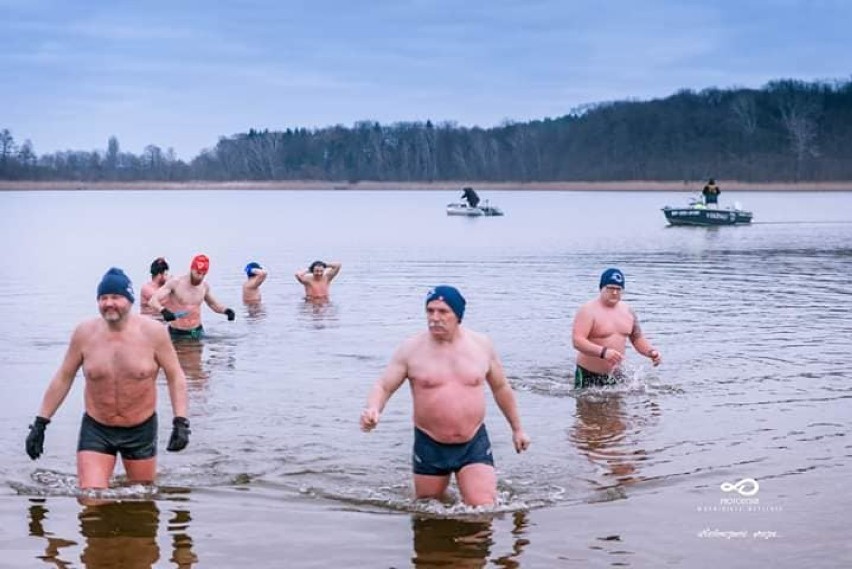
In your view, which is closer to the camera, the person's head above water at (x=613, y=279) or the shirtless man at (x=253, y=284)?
the person's head above water at (x=613, y=279)

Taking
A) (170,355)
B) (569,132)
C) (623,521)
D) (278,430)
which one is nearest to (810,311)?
(278,430)

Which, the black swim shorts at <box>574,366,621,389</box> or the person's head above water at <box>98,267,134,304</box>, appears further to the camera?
the black swim shorts at <box>574,366,621,389</box>

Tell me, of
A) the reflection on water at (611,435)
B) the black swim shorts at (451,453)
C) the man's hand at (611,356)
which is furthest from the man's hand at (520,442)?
the man's hand at (611,356)

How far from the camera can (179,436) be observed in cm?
903

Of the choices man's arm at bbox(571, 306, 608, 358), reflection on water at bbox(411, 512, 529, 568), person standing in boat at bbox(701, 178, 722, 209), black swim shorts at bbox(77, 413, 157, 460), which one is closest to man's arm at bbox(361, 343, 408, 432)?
reflection on water at bbox(411, 512, 529, 568)

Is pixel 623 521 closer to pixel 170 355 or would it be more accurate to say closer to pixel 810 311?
pixel 170 355

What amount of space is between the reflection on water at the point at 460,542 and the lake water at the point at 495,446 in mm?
21

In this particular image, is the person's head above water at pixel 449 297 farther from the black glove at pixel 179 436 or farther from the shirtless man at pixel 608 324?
the shirtless man at pixel 608 324

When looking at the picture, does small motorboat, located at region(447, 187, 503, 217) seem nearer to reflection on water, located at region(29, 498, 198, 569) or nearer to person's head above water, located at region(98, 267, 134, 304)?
reflection on water, located at region(29, 498, 198, 569)

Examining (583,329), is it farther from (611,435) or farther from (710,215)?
(710,215)

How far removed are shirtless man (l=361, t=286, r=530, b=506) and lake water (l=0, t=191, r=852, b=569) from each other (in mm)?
471

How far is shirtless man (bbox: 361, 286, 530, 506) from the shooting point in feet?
29.2

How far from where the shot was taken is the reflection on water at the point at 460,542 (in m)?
8.40

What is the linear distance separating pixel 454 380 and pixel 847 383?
813 centimetres
